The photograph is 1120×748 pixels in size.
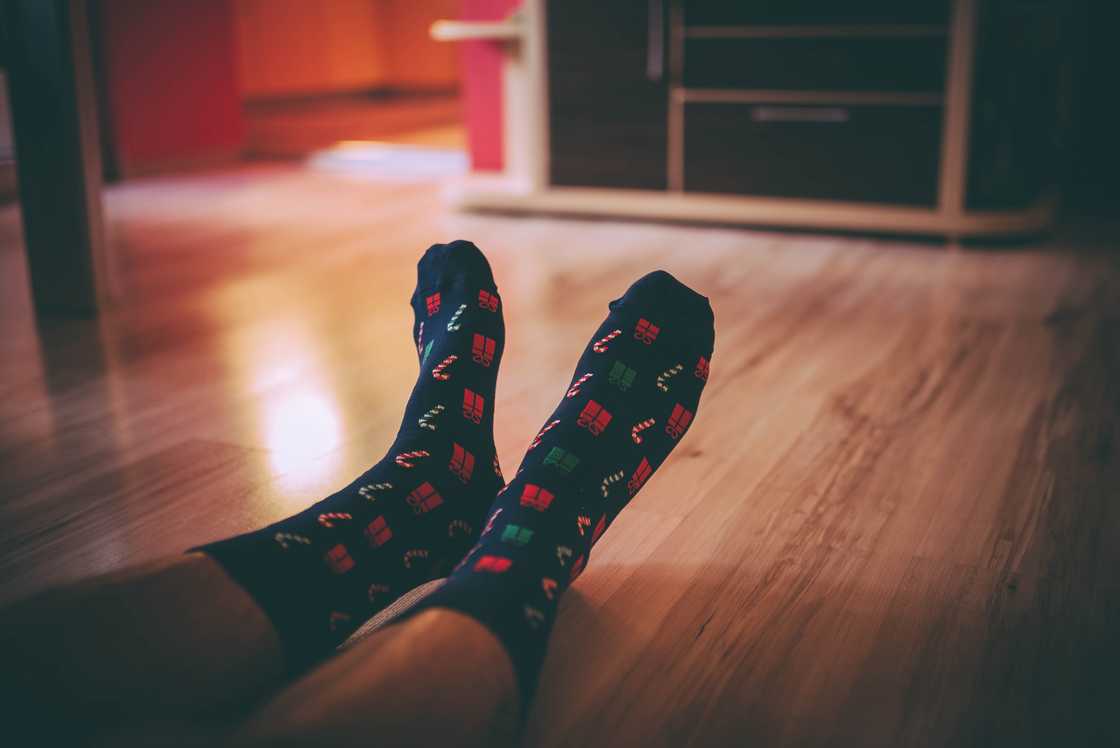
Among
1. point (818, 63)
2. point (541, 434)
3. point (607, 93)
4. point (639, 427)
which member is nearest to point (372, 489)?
point (541, 434)

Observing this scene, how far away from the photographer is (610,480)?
0.99 m

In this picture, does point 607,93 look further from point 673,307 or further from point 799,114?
point 673,307

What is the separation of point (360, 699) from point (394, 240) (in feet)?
8.15

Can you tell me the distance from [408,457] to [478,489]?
0.26ft

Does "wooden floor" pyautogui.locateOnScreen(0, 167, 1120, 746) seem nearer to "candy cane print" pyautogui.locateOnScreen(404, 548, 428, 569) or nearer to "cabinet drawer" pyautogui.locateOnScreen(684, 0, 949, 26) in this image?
"candy cane print" pyautogui.locateOnScreen(404, 548, 428, 569)

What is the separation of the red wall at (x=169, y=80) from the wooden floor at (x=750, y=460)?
1.81m

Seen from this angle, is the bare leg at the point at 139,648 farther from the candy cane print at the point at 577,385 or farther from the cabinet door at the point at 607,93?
the cabinet door at the point at 607,93

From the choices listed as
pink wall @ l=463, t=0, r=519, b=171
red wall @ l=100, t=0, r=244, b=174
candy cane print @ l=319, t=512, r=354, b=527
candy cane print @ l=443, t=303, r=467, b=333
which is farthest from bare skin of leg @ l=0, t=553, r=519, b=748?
red wall @ l=100, t=0, r=244, b=174

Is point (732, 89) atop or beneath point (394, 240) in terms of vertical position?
atop

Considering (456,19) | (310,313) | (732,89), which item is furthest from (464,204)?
(456,19)

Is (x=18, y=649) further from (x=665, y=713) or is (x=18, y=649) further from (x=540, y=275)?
(x=540, y=275)

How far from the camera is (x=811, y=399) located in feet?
5.52

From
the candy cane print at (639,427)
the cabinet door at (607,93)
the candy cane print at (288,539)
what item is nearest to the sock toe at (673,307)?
the candy cane print at (639,427)

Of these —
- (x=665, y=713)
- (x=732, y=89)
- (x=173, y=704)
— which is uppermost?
(x=732, y=89)
